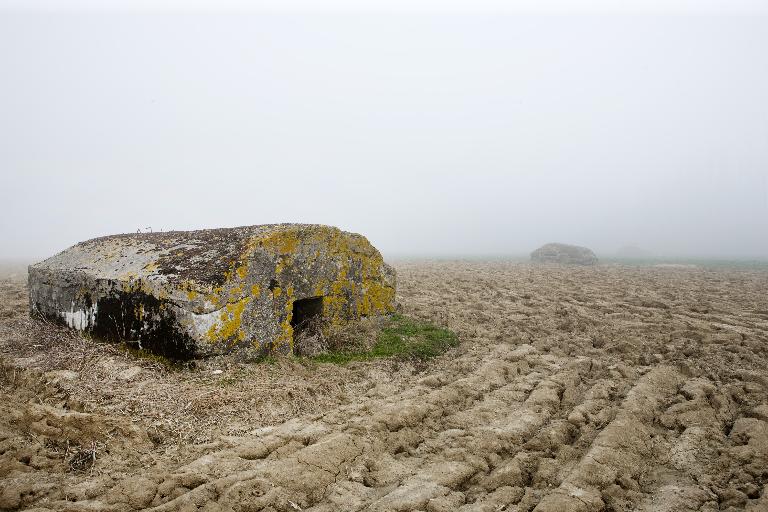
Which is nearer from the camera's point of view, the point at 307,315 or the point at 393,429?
the point at 393,429

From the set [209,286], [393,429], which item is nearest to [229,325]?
[209,286]

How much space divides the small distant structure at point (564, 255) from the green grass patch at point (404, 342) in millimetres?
23425

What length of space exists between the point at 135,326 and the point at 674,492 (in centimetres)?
600

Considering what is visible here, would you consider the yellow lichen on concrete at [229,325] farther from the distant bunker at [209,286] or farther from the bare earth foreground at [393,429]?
the bare earth foreground at [393,429]

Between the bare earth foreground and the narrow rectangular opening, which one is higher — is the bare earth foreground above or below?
below

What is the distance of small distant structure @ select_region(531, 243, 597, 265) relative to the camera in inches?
1148

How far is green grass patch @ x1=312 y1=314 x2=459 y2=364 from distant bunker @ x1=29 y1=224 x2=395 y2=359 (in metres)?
0.62

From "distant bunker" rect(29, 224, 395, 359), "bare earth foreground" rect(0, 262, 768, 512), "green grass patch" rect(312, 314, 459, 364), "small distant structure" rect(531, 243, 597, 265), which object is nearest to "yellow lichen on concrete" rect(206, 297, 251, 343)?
"distant bunker" rect(29, 224, 395, 359)

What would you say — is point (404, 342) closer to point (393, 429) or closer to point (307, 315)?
point (307, 315)

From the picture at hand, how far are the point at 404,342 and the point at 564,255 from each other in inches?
1062

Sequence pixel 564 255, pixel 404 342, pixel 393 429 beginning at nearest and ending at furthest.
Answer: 1. pixel 393 429
2. pixel 404 342
3. pixel 564 255

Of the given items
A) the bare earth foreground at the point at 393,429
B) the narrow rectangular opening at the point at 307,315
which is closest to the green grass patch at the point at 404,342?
the bare earth foreground at the point at 393,429

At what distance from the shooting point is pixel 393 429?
14.1 feet

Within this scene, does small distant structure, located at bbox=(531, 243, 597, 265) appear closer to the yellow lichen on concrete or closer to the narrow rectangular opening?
the narrow rectangular opening
